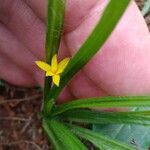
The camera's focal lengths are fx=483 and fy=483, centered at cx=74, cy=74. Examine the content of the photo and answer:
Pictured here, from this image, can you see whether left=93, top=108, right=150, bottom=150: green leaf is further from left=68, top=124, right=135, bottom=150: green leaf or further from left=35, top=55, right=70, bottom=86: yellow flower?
left=35, top=55, right=70, bottom=86: yellow flower

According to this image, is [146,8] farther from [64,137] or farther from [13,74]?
[64,137]

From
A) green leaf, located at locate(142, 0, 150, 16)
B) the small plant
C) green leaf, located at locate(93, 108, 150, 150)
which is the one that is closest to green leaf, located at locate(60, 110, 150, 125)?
the small plant

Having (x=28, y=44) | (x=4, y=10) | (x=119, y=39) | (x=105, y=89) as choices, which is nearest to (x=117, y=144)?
(x=105, y=89)

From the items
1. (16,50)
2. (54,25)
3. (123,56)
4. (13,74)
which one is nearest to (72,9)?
(54,25)

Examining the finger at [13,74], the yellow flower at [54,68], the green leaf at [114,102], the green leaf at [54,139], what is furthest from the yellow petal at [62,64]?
the finger at [13,74]

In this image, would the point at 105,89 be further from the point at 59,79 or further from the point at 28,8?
the point at 28,8

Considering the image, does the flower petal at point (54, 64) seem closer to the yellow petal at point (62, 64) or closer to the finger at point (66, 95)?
the yellow petal at point (62, 64)

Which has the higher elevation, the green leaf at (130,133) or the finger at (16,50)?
the finger at (16,50)

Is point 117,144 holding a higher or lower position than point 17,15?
lower
